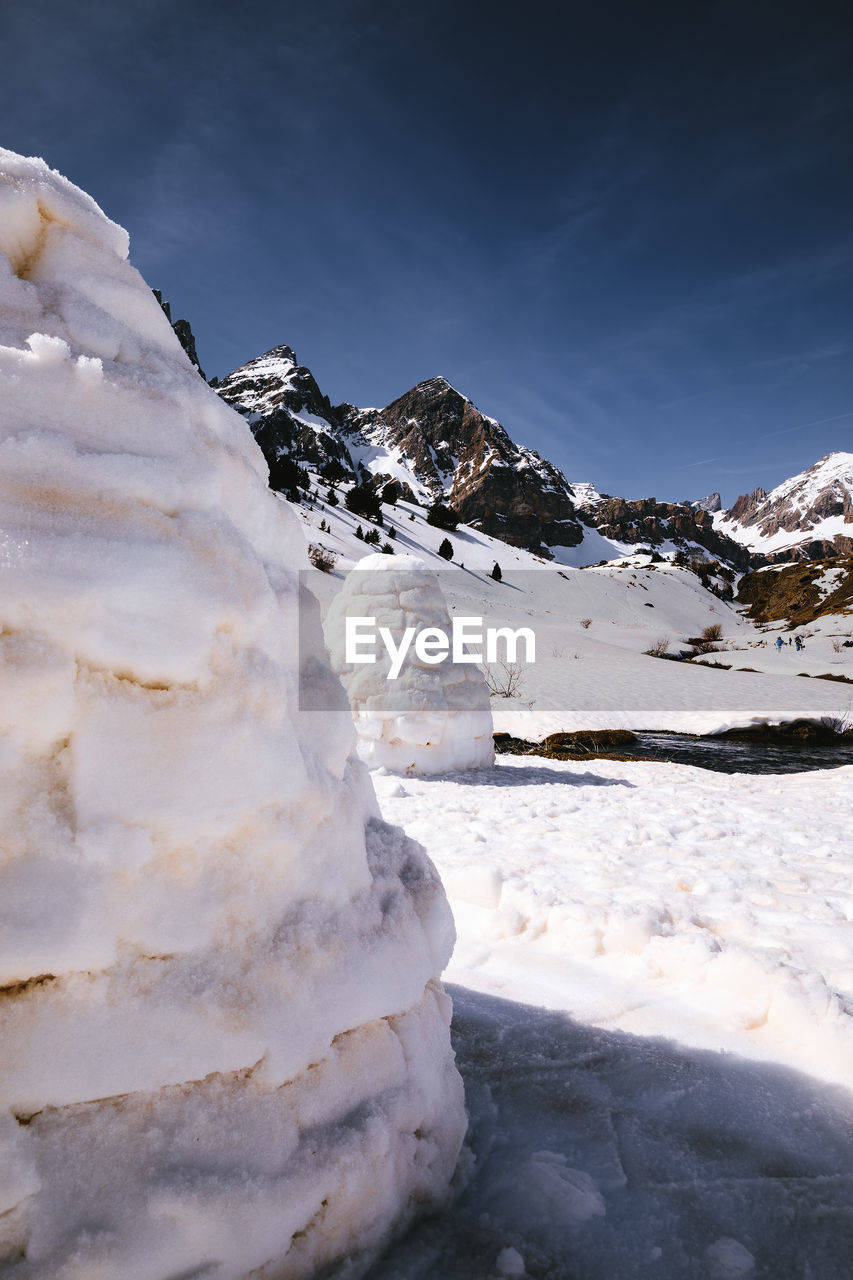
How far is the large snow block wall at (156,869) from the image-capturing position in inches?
38.2

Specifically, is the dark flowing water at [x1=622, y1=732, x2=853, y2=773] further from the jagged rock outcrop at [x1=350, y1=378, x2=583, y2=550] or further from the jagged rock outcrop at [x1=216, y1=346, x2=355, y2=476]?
the jagged rock outcrop at [x1=350, y1=378, x2=583, y2=550]

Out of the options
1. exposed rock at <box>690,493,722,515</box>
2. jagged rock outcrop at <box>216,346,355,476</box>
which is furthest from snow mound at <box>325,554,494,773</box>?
exposed rock at <box>690,493,722,515</box>

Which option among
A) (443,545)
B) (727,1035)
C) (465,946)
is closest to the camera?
(727,1035)

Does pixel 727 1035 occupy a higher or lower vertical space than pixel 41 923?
lower

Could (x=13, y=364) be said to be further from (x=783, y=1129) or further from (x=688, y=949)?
(x=688, y=949)

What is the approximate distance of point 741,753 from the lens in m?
9.91

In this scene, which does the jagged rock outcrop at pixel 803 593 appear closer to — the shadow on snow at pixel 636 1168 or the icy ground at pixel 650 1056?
the icy ground at pixel 650 1056

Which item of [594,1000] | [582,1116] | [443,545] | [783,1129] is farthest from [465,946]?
[443,545]

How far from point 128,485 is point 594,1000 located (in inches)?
95.8

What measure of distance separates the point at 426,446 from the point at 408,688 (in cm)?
9927

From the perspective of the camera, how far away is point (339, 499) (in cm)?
3794

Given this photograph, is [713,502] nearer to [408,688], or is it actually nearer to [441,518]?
[441,518]

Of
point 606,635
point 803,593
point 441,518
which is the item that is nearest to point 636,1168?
point 606,635

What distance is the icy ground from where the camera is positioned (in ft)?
4.49
